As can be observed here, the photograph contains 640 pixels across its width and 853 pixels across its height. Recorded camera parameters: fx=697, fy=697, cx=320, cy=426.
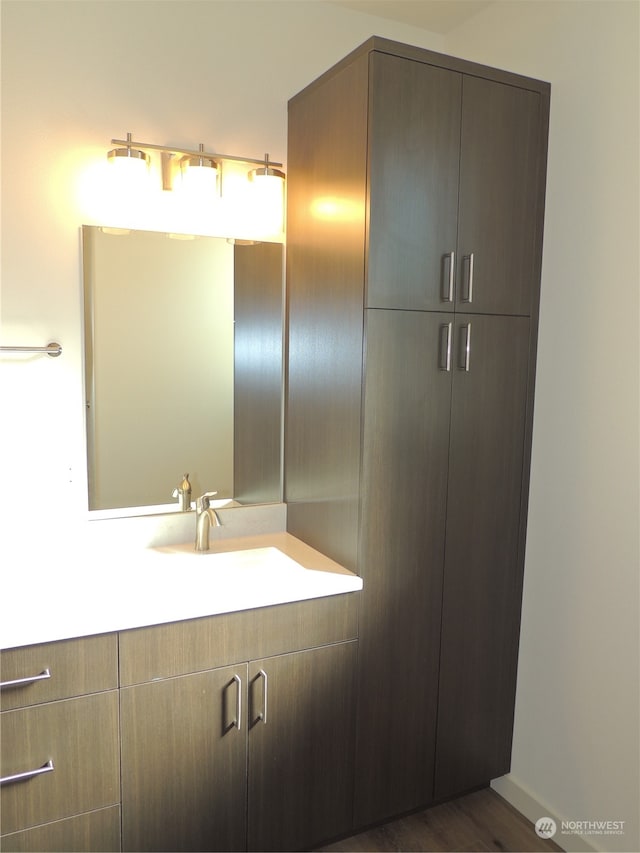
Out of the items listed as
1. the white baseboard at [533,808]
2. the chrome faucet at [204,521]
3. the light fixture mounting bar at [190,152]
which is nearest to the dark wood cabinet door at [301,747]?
the chrome faucet at [204,521]

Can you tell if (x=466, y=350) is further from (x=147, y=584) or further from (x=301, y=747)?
(x=301, y=747)

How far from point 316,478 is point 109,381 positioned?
0.73m

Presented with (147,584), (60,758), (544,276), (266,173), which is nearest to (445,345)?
(544,276)

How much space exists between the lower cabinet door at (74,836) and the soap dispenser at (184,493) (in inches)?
35.7

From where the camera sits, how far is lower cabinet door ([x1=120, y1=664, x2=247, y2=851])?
179 centimetres

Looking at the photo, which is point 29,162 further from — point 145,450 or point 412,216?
point 412,216

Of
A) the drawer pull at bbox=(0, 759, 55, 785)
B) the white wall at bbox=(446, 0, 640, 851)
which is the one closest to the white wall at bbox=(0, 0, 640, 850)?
the white wall at bbox=(446, 0, 640, 851)

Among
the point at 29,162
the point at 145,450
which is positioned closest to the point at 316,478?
the point at 145,450

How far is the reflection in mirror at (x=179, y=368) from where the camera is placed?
218cm

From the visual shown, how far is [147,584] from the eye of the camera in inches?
75.9

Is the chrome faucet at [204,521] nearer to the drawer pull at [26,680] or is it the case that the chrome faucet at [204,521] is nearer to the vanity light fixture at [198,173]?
the drawer pull at [26,680]

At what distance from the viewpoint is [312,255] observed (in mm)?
2252

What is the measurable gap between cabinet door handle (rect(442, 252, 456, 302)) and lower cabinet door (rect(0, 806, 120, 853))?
166cm
